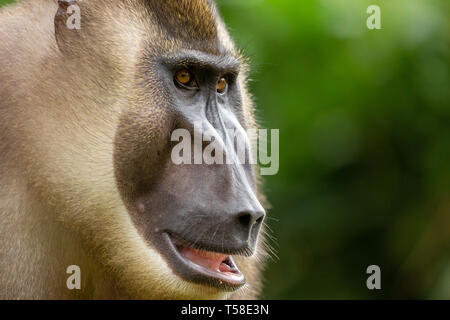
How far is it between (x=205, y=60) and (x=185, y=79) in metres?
0.16

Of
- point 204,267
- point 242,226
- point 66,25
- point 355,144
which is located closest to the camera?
point 242,226

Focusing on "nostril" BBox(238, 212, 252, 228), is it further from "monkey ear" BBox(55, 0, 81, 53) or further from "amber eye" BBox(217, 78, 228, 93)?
"monkey ear" BBox(55, 0, 81, 53)

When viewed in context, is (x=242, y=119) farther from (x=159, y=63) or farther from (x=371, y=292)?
(x=371, y=292)

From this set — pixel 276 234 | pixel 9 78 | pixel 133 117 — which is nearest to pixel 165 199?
pixel 133 117

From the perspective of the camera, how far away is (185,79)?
4.16 meters

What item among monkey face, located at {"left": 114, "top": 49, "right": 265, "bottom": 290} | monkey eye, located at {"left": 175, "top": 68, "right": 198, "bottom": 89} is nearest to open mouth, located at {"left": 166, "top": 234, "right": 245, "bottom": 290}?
monkey face, located at {"left": 114, "top": 49, "right": 265, "bottom": 290}

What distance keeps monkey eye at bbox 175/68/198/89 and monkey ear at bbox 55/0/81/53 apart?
566mm

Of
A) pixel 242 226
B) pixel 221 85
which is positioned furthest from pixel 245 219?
pixel 221 85

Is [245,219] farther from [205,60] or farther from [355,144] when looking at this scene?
[355,144]

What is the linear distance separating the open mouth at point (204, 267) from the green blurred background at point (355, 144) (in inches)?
167

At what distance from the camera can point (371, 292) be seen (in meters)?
8.55

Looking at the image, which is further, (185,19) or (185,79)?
(185,19)

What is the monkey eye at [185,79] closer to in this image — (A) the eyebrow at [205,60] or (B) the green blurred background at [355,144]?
(A) the eyebrow at [205,60]

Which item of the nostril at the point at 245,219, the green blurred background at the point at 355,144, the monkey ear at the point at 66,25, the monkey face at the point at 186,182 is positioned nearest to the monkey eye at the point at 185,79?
Result: the monkey face at the point at 186,182
